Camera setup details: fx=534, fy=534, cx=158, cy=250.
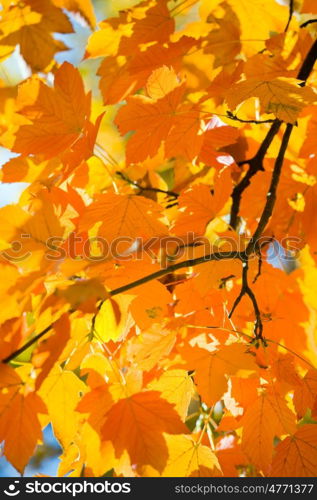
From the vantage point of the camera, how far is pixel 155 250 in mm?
1029

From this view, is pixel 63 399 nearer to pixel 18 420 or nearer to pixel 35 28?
pixel 18 420

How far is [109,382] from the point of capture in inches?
38.7

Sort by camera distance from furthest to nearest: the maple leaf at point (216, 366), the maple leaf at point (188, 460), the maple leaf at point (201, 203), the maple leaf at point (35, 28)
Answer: the maple leaf at point (35, 28), the maple leaf at point (201, 203), the maple leaf at point (188, 460), the maple leaf at point (216, 366)

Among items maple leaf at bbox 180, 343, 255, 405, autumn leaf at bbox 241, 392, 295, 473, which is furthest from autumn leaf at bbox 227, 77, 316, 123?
autumn leaf at bbox 241, 392, 295, 473

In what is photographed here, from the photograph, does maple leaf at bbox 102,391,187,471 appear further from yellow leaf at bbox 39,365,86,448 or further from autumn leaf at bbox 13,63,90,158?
autumn leaf at bbox 13,63,90,158

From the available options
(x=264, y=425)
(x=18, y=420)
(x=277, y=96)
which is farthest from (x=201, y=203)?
(x=18, y=420)

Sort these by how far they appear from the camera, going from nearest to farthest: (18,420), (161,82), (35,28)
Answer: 1. (18,420)
2. (161,82)
3. (35,28)

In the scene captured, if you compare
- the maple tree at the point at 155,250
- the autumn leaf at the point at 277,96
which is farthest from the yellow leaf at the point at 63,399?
the autumn leaf at the point at 277,96

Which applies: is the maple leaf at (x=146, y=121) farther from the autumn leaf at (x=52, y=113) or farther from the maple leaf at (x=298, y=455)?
the maple leaf at (x=298, y=455)

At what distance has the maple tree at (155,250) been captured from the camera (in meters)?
0.86

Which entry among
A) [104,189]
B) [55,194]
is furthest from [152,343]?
[104,189]

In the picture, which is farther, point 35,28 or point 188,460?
point 35,28

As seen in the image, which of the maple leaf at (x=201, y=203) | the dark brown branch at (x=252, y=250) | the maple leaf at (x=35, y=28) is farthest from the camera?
the maple leaf at (x=35, y=28)

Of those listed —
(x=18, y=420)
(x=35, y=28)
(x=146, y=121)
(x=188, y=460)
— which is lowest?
(x=188, y=460)
